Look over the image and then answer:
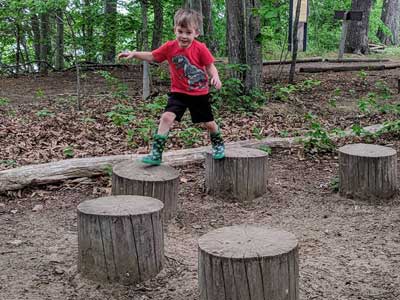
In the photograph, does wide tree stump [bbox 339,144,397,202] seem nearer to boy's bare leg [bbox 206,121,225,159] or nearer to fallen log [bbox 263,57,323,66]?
boy's bare leg [bbox 206,121,225,159]

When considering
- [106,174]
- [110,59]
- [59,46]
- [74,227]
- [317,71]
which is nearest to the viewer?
[74,227]

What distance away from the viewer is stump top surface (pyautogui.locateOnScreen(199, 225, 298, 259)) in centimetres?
323

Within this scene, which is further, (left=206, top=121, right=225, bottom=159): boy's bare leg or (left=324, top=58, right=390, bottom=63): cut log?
(left=324, top=58, right=390, bottom=63): cut log

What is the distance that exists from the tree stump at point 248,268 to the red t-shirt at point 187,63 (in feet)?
7.75

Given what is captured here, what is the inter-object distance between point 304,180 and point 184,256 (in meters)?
2.63

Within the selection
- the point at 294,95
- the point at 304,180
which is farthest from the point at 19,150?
the point at 294,95

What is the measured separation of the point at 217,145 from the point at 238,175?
40cm

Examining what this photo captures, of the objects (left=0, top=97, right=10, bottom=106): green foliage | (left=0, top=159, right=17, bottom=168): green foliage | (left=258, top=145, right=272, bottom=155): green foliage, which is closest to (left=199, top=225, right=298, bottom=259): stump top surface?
(left=258, top=145, right=272, bottom=155): green foliage

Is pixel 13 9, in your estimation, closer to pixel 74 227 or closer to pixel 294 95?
pixel 294 95

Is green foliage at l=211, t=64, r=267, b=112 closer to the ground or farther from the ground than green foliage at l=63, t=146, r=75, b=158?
farther from the ground

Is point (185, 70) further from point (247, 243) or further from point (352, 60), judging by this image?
point (352, 60)

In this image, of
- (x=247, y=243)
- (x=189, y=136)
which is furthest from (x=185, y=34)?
(x=189, y=136)

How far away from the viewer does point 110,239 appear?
385cm

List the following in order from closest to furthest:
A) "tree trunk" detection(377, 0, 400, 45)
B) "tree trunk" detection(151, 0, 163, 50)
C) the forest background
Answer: the forest background < "tree trunk" detection(151, 0, 163, 50) < "tree trunk" detection(377, 0, 400, 45)
